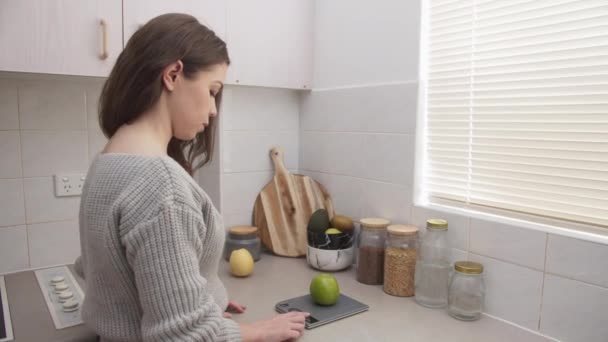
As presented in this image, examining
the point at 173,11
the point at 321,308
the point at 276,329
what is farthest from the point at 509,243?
the point at 173,11

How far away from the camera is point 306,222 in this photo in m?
1.74

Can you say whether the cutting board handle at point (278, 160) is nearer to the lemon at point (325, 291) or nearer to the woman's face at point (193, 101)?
the lemon at point (325, 291)

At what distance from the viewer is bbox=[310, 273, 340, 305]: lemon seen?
1.25 meters

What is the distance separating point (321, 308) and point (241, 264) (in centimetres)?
36

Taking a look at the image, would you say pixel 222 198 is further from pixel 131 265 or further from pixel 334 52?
pixel 131 265

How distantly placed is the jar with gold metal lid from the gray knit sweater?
2.55 ft

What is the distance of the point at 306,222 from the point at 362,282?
1.17 ft

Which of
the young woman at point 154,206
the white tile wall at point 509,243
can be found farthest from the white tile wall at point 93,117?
the white tile wall at point 509,243

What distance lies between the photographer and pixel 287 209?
5.74ft

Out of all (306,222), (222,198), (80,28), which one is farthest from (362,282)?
(80,28)

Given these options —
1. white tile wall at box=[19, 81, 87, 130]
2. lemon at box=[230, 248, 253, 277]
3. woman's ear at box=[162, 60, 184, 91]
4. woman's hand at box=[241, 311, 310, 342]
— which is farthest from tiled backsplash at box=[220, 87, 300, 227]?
woman's ear at box=[162, 60, 184, 91]

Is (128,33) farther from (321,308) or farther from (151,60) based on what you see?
(321,308)

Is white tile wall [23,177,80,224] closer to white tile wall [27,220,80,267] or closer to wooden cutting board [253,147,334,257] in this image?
white tile wall [27,220,80,267]

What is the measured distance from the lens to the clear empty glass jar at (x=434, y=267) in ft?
4.23
